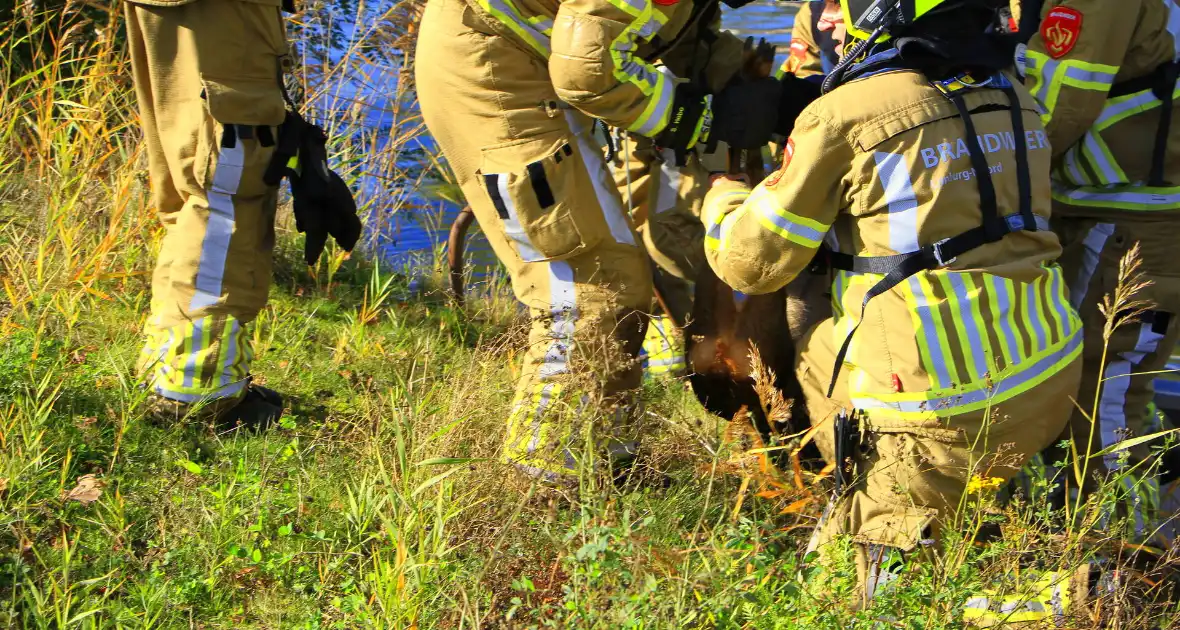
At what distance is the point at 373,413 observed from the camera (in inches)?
122

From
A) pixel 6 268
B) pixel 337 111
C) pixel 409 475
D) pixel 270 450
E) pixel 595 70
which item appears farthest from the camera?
pixel 337 111

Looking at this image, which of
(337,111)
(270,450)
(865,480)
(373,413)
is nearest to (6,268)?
(270,450)

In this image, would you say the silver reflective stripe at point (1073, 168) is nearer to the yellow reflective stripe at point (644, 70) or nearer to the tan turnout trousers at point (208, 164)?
the yellow reflective stripe at point (644, 70)

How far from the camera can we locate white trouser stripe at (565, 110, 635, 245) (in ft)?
10.3

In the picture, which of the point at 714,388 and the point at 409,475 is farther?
the point at 714,388

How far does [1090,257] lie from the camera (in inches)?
130

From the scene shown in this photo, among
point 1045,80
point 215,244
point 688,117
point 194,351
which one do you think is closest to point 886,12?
point 688,117

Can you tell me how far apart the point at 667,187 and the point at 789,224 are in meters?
1.75

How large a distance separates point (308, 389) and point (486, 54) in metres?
1.53

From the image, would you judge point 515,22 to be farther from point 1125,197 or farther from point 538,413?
point 1125,197

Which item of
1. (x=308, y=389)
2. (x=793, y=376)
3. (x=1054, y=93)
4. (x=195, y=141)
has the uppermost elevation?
(x=1054, y=93)

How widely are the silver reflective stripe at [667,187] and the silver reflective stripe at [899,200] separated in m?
1.81

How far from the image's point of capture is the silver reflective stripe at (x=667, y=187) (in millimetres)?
4258

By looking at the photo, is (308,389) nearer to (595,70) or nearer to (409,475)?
(409,475)
